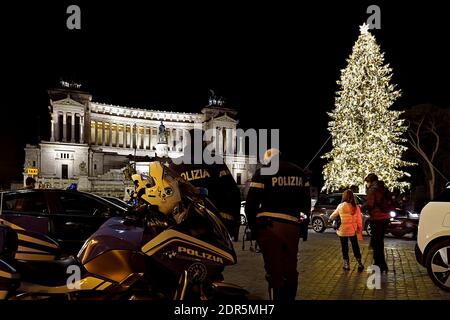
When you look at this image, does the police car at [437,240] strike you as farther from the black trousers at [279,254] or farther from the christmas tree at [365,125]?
the christmas tree at [365,125]

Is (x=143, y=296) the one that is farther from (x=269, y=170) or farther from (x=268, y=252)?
(x=269, y=170)

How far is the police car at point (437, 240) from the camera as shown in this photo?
7.64 metres

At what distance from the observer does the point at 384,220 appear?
368 inches

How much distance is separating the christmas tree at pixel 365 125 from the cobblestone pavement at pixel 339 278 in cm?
1672

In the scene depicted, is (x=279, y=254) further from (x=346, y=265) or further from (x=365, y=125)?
(x=365, y=125)

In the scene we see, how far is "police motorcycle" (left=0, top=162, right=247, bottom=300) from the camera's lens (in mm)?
3938

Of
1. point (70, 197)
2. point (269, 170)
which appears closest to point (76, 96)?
point (70, 197)

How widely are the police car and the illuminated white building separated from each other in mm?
52985

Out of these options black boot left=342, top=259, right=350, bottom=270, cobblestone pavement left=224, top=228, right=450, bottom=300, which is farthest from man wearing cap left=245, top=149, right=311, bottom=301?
black boot left=342, top=259, right=350, bottom=270

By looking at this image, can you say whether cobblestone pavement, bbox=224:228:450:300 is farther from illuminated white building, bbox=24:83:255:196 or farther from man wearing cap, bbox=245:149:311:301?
illuminated white building, bbox=24:83:255:196

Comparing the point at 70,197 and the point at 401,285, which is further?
the point at 70,197

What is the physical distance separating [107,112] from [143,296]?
9185 cm

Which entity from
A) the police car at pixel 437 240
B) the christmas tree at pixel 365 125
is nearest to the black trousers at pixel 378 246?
the police car at pixel 437 240

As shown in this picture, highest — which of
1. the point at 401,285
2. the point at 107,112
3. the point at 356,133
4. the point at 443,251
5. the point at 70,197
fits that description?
the point at 107,112
